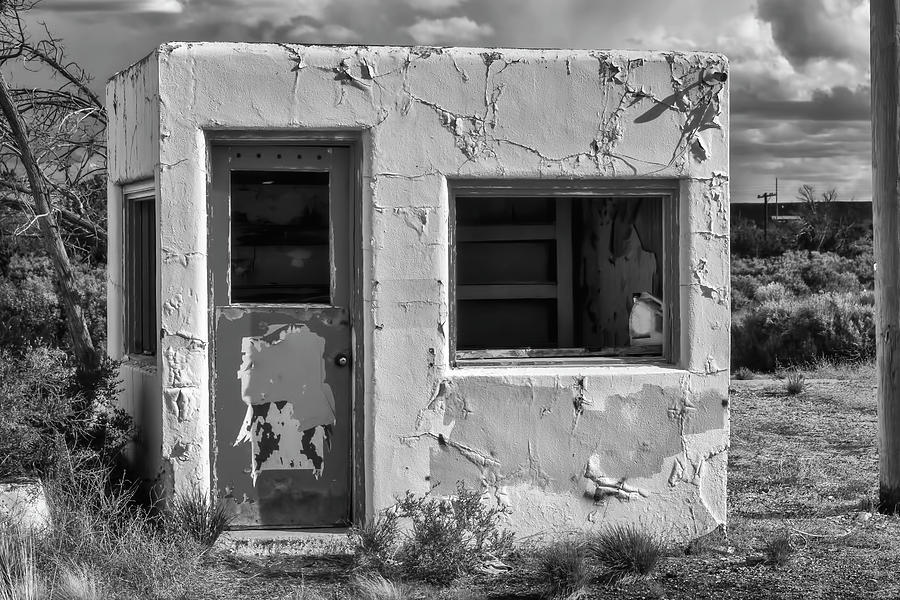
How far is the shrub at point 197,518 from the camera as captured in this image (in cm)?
568

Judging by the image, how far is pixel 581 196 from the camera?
6191mm

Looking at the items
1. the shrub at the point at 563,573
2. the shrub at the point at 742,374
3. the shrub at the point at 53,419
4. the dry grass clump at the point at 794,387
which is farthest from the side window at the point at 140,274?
the shrub at the point at 742,374

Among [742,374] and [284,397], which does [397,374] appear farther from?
[742,374]

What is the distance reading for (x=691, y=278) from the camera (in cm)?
614

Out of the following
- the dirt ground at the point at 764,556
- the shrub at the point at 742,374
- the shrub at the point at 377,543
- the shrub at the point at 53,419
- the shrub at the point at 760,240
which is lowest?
the dirt ground at the point at 764,556

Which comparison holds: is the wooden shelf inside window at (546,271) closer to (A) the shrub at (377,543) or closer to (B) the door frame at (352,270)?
(B) the door frame at (352,270)

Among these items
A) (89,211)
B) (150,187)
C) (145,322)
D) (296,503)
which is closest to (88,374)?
(145,322)

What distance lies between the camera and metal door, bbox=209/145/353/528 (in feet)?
19.6

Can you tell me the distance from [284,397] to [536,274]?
296 centimetres

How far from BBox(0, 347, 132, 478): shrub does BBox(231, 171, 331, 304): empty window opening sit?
3.84ft

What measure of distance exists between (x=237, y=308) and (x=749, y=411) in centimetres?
810

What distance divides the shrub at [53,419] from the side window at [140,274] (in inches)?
10.9

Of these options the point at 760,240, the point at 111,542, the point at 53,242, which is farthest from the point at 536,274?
the point at 760,240

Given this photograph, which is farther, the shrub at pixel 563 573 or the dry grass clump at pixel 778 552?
the dry grass clump at pixel 778 552
